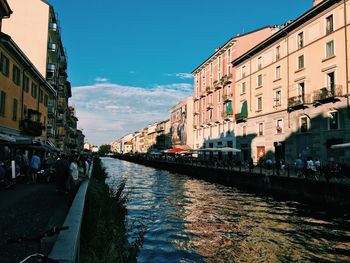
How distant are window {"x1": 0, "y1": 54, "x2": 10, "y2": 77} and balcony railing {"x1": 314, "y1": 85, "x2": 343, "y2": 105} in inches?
967

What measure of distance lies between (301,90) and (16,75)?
2555cm

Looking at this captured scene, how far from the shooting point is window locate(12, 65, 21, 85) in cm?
2694

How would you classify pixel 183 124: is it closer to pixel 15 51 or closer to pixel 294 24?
pixel 294 24

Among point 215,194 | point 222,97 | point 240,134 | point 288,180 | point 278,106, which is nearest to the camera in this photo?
point 288,180

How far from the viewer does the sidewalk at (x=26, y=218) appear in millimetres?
5430

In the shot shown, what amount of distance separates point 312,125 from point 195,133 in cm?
3833

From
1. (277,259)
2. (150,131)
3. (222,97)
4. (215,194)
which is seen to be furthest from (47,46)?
(150,131)

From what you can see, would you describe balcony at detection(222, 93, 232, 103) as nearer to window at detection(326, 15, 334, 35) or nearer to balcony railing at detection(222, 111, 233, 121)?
balcony railing at detection(222, 111, 233, 121)

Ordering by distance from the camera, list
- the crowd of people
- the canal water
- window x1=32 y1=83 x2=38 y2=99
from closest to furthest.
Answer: the canal water → the crowd of people → window x1=32 y1=83 x2=38 y2=99

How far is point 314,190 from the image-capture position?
19.5 metres

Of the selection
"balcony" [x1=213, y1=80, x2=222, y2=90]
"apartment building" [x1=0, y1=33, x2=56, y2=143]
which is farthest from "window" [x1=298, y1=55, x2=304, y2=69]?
"apartment building" [x1=0, y1=33, x2=56, y2=143]

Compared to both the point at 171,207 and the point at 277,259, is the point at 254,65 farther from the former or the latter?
the point at 277,259

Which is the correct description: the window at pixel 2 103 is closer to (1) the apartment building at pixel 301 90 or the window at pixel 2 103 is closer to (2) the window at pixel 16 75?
(2) the window at pixel 16 75

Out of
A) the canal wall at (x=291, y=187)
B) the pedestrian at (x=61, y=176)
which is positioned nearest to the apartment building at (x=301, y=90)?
the canal wall at (x=291, y=187)
